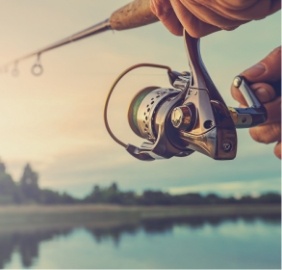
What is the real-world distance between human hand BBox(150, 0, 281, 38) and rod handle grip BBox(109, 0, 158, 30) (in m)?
0.23

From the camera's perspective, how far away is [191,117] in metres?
1.16

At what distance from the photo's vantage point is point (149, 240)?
2.15 m

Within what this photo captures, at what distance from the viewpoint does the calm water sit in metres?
2.05

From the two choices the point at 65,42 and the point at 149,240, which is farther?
the point at 149,240

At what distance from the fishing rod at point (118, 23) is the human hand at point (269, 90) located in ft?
0.85

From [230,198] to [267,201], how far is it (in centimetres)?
13

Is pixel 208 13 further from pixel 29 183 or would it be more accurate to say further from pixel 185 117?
pixel 29 183

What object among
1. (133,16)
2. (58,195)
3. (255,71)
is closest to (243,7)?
(255,71)

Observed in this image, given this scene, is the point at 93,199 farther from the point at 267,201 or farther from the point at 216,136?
the point at 216,136

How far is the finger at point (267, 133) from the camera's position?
4.13ft

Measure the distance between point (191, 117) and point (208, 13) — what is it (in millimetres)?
234

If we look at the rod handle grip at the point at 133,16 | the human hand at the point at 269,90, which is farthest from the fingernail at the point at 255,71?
the rod handle grip at the point at 133,16

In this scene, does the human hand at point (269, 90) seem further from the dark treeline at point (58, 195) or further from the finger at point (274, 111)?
the dark treeline at point (58, 195)

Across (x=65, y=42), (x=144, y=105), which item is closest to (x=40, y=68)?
(x=65, y=42)
